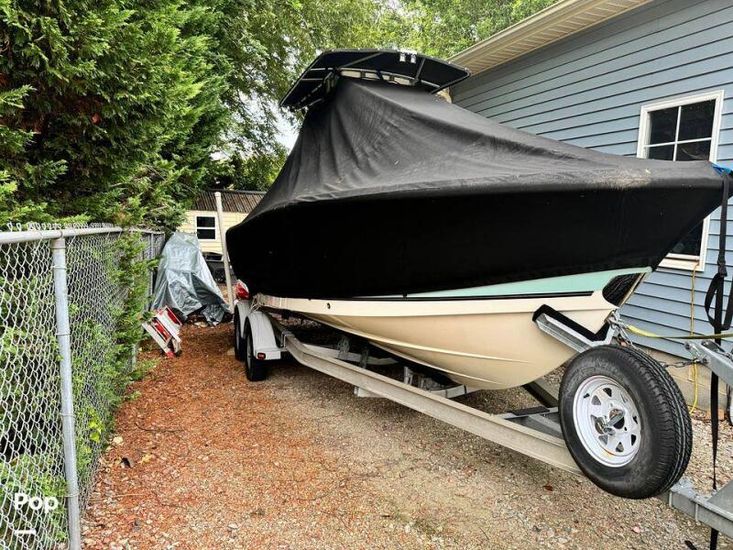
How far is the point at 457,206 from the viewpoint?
2355 mm

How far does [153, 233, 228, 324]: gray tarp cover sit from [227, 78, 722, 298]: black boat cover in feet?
13.4

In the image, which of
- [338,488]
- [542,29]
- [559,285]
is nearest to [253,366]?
[338,488]

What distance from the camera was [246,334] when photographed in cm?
504

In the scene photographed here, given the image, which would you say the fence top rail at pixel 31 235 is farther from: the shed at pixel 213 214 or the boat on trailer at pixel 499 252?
the shed at pixel 213 214

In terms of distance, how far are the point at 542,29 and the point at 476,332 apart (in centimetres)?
500

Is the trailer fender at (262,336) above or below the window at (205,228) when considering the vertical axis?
below

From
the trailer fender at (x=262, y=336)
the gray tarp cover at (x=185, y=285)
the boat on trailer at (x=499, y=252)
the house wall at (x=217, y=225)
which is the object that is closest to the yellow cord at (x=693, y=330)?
the boat on trailer at (x=499, y=252)

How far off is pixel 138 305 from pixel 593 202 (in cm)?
380

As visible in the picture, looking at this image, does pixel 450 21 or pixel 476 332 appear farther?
pixel 450 21

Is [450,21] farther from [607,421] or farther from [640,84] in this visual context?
[607,421]

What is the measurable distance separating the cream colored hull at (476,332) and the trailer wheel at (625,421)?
0.34 meters

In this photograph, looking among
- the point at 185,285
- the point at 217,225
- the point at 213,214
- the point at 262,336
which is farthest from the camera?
the point at 213,214

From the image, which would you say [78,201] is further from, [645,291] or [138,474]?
[645,291]

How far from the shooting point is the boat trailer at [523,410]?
1822mm
